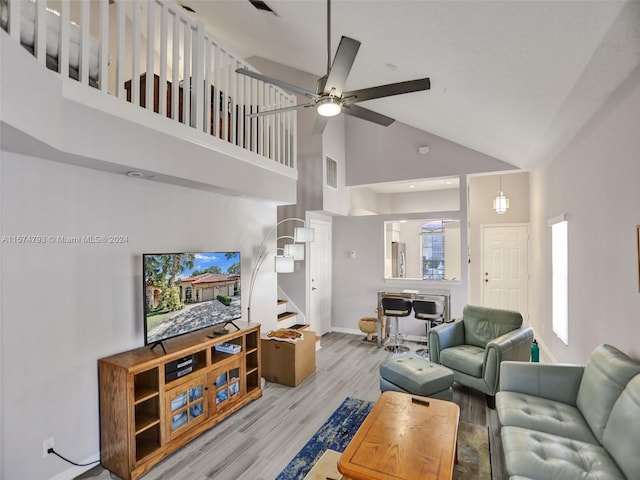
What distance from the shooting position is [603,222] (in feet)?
8.64

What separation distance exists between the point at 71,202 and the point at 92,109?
67 centimetres

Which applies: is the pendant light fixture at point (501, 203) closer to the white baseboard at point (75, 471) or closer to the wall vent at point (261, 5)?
the wall vent at point (261, 5)

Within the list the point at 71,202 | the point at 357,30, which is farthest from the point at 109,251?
the point at 357,30

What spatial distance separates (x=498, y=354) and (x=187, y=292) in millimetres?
2959

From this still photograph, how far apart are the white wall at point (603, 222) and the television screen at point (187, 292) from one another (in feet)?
10.6

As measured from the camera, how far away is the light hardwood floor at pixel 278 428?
7.90ft

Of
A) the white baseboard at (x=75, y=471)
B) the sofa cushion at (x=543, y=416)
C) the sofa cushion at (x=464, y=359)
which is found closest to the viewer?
the sofa cushion at (x=543, y=416)

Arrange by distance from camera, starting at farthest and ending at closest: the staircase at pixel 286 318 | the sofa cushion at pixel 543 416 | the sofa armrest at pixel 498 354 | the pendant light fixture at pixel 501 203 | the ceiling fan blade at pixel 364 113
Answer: the pendant light fixture at pixel 501 203 → the staircase at pixel 286 318 → the sofa armrest at pixel 498 354 → the ceiling fan blade at pixel 364 113 → the sofa cushion at pixel 543 416

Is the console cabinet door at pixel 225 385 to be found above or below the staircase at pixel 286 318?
below

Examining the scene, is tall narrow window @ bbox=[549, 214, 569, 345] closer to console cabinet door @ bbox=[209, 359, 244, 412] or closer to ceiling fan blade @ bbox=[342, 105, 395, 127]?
ceiling fan blade @ bbox=[342, 105, 395, 127]

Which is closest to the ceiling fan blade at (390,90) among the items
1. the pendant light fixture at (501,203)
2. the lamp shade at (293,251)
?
the lamp shade at (293,251)

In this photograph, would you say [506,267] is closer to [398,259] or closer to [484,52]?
[398,259]

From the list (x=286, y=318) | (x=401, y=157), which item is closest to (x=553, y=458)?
(x=286, y=318)

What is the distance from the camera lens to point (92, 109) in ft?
7.14
